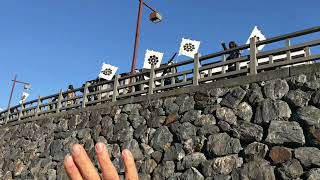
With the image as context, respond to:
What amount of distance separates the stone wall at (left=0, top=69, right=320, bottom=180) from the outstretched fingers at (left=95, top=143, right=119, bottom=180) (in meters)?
6.19

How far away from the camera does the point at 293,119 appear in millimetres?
7188

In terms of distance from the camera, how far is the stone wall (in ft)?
22.8

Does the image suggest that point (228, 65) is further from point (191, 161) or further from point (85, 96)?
point (85, 96)

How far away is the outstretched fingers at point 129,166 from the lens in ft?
3.57

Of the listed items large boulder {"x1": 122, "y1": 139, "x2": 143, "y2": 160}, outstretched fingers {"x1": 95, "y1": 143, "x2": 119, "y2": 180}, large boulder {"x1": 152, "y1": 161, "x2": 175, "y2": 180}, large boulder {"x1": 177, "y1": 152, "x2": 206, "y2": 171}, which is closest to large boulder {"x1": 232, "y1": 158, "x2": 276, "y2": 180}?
large boulder {"x1": 177, "y1": 152, "x2": 206, "y2": 171}

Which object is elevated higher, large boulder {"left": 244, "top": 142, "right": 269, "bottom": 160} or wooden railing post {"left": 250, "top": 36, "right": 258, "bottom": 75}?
wooden railing post {"left": 250, "top": 36, "right": 258, "bottom": 75}

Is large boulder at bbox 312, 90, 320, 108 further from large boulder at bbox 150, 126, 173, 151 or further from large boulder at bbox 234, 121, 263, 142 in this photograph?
large boulder at bbox 150, 126, 173, 151

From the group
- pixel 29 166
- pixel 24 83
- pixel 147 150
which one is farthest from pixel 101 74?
pixel 24 83

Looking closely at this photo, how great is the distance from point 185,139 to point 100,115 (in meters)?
4.15

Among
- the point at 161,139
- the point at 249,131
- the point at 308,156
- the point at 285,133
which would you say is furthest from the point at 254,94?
the point at 161,139

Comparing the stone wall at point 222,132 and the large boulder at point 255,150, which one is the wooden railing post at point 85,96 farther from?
the large boulder at point 255,150

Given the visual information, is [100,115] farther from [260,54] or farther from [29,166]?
[260,54]

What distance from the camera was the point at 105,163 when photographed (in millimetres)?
1039

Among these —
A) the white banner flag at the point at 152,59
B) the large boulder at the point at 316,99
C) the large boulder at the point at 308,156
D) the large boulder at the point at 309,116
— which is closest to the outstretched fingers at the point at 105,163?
the large boulder at the point at 308,156
